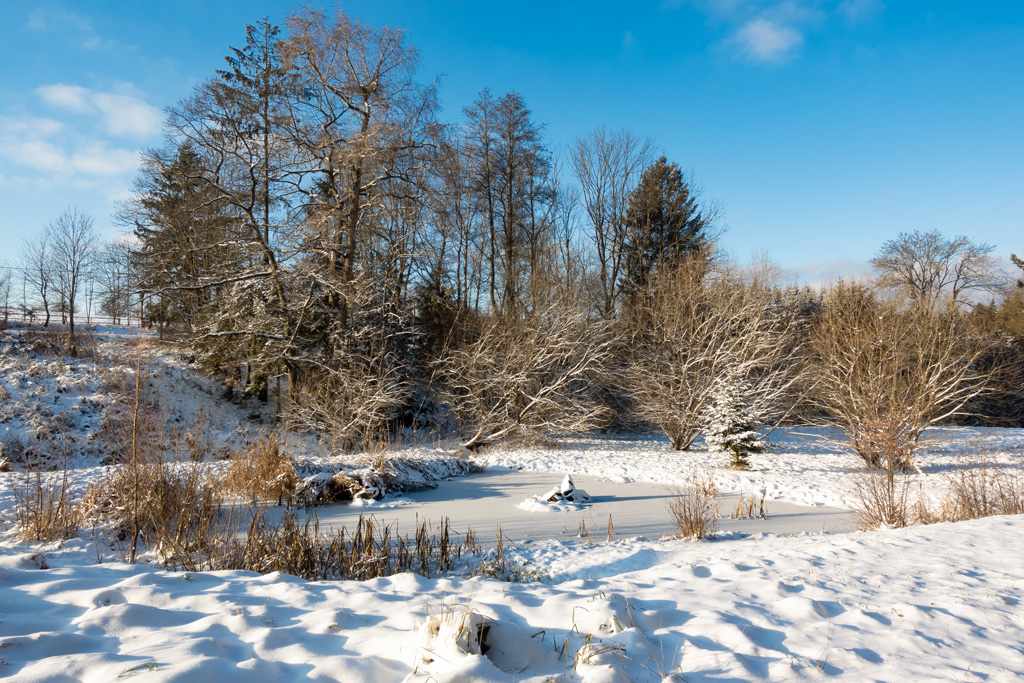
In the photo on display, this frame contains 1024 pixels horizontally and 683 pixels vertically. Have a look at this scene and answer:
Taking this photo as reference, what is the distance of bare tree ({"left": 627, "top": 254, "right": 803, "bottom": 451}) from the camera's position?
1444 cm

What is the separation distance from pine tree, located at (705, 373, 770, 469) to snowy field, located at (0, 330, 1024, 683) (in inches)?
243

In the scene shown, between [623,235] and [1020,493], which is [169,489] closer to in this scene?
[1020,493]

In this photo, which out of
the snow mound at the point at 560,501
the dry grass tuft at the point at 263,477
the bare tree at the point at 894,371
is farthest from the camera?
the bare tree at the point at 894,371

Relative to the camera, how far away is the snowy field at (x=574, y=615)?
2455 millimetres

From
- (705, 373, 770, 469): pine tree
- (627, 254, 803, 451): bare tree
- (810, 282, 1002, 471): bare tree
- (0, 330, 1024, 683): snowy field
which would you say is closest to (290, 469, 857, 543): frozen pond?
(0, 330, 1024, 683): snowy field

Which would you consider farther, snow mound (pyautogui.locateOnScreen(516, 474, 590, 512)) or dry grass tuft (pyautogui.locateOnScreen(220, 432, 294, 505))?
snow mound (pyautogui.locateOnScreen(516, 474, 590, 512))

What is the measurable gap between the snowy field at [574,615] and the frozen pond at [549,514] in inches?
23.4

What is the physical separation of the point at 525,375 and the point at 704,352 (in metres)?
5.32

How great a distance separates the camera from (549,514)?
7.48m

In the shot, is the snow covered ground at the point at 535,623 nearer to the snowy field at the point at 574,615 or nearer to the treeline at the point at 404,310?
the snowy field at the point at 574,615

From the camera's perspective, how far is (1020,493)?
24.3ft

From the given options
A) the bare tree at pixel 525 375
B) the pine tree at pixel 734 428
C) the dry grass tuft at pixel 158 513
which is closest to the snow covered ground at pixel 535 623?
the dry grass tuft at pixel 158 513

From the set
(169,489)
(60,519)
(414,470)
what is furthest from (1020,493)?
(60,519)

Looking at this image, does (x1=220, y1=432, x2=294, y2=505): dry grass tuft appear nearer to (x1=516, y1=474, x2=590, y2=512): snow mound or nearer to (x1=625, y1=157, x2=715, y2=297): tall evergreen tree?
(x1=516, y1=474, x2=590, y2=512): snow mound
